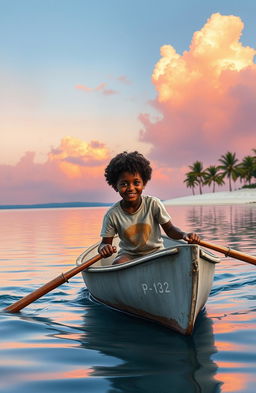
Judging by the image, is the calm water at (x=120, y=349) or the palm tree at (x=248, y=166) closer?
the calm water at (x=120, y=349)

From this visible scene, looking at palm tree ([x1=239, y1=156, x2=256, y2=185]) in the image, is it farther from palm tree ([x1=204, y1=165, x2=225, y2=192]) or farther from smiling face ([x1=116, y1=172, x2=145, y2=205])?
smiling face ([x1=116, y1=172, x2=145, y2=205])

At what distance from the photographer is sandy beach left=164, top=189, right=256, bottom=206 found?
6981 centimetres

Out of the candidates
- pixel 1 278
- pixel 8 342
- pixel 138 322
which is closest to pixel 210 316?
pixel 138 322

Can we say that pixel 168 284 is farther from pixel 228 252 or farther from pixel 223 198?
pixel 223 198

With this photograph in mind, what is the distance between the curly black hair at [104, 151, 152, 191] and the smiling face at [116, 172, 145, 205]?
5 centimetres

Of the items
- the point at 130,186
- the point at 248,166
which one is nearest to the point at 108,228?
the point at 130,186

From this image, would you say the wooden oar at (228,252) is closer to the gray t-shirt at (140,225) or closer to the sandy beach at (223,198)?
the gray t-shirt at (140,225)

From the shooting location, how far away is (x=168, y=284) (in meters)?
4.14

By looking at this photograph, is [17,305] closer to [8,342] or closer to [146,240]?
[8,342]

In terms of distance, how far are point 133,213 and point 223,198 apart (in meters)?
69.9

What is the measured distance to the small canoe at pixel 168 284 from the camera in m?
3.98

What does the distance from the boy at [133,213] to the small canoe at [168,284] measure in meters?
0.55

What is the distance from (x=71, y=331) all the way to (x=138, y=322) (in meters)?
0.72

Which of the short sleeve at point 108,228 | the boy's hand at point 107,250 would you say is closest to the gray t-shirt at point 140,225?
the short sleeve at point 108,228
